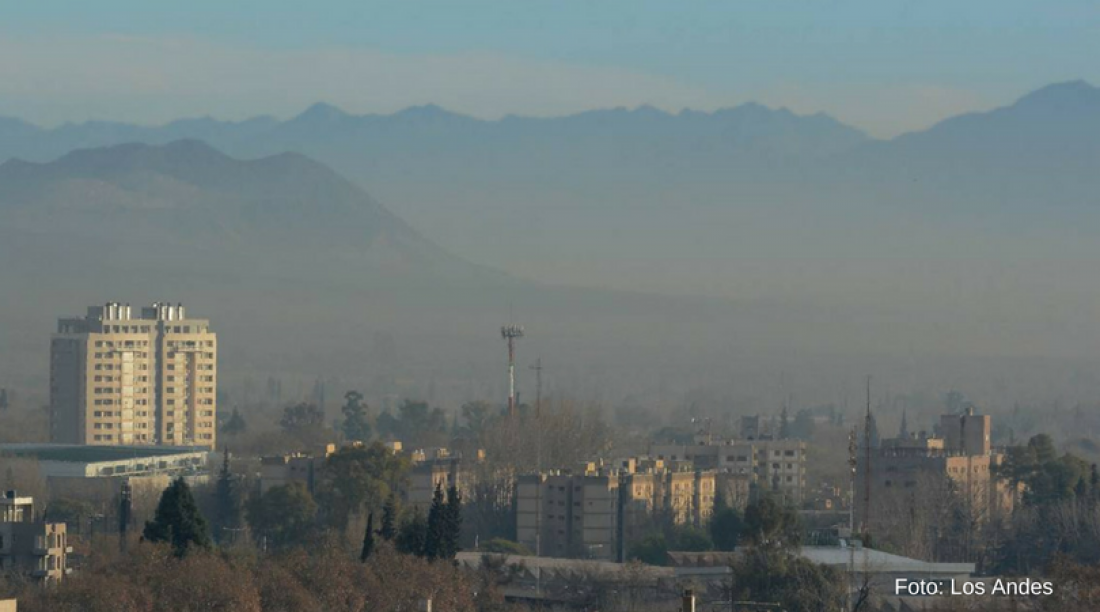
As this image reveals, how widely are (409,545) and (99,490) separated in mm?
40111

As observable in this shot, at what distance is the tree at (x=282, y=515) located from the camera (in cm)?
7706

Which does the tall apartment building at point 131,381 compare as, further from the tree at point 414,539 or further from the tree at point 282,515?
the tree at point 414,539

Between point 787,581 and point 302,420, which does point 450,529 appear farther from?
point 302,420

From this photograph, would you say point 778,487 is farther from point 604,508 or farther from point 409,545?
point 409,545

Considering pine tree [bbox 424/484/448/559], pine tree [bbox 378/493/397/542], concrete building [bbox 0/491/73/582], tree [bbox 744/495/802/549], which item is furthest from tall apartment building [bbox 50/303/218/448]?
tree [bbox 744/495/802/549]

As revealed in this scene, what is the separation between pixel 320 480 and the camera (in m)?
85.4

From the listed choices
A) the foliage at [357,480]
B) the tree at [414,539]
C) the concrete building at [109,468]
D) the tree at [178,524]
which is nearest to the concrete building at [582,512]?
the foliage at [357,480]

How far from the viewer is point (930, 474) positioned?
9869 centimetres

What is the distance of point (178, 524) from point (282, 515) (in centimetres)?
2635

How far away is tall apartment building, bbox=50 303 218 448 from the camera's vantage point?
5689 inches

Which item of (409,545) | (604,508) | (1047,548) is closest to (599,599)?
(409,545)

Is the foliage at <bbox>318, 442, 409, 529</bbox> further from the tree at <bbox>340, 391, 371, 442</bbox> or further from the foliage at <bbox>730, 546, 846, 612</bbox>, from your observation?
the tree at <bbox>340, 391, 371, 442</bbox>

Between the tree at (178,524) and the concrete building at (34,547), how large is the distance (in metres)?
7.22

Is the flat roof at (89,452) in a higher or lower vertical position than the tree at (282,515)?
higher
